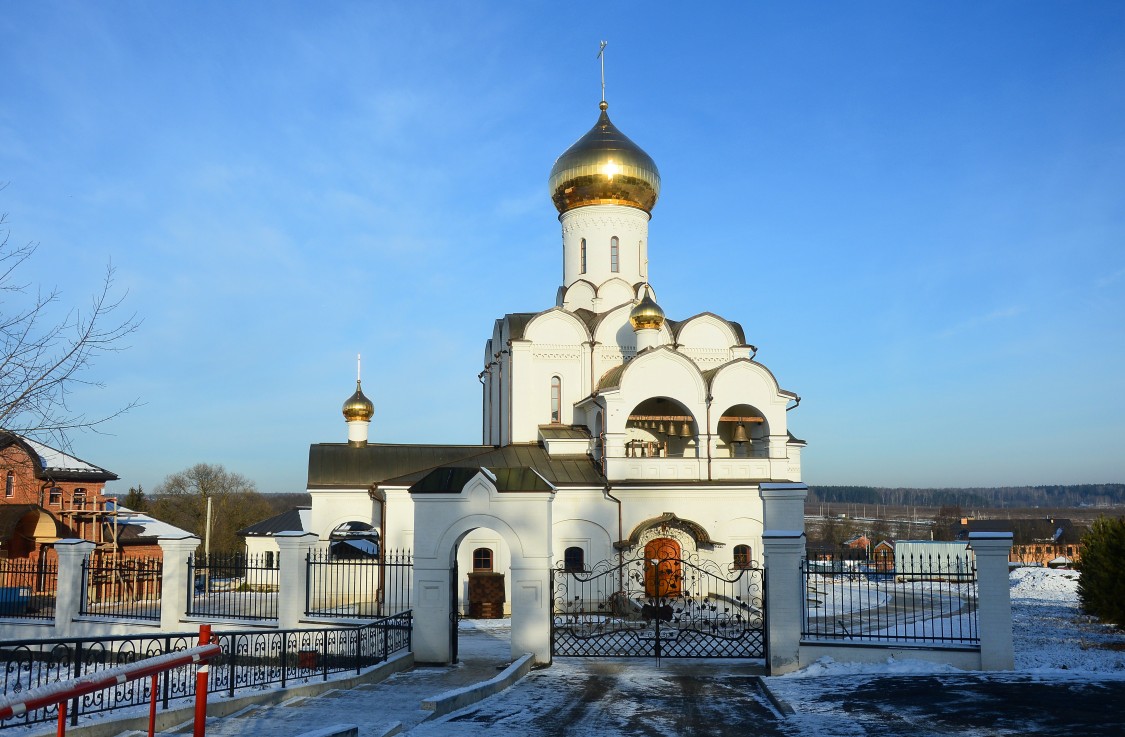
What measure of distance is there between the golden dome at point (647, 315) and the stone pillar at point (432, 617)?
11.7 metres

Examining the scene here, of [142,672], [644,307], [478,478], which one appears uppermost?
[644,307]

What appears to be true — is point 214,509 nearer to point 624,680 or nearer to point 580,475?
point 580,475

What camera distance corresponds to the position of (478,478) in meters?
12.8

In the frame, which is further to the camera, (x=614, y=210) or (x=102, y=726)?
(x=614, y=210)

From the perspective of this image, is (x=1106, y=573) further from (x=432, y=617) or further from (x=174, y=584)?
(x=174, y=584)

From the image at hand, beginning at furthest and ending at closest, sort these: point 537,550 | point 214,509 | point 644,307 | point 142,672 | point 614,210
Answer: point 214,509
point 614,210
point 644,307
point 537,550
point 142,672

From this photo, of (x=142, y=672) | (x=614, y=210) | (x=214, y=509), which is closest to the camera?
(x=142, y=672)

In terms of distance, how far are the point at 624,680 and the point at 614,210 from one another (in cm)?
1749

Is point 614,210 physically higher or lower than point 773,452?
higher

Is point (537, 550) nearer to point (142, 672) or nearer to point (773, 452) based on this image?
point (142, 672)

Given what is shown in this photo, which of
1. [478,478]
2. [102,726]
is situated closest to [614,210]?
[478,478]

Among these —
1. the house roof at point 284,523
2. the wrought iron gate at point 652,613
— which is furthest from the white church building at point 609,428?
the house roof at point 284,523

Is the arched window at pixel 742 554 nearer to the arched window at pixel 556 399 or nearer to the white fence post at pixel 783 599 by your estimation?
the arched window at pixel 556 399

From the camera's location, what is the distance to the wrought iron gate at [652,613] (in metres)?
13.5
